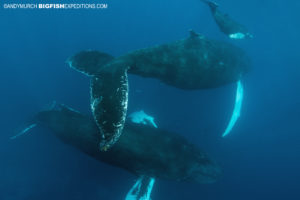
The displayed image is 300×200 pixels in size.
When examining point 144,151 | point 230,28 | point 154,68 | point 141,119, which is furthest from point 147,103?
point 230,28

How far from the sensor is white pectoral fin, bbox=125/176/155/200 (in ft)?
32.8

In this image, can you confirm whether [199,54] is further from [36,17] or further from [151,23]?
[36,17]

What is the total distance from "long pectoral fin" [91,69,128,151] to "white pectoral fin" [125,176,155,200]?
15.0 ft

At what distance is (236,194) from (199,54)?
748 centimetres

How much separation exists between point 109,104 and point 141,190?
16.2 feet

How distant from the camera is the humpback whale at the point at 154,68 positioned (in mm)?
6363

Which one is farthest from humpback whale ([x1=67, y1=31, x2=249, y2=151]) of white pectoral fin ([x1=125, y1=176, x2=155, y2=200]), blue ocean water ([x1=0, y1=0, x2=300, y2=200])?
white pectoral fin ([x1=125, y1=176, x2=155, y2=200])

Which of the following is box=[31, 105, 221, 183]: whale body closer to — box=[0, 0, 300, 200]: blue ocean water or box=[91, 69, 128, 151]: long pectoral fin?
box=[0, 0, 300, 200]: blue ocean water

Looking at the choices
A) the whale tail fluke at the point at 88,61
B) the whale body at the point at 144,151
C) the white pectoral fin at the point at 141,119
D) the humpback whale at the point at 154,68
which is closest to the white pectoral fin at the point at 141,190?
the whale body at the point at 144,151

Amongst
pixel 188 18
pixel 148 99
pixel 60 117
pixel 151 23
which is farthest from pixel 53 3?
pixel 60 117

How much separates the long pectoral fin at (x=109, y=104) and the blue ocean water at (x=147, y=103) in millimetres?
6920

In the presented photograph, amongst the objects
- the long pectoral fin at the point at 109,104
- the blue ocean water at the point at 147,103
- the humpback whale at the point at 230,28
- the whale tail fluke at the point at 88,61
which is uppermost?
the humpback whale at the point at 230,28

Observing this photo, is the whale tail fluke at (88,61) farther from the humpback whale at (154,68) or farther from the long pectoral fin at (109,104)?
the long pectoral fin at (109,104)

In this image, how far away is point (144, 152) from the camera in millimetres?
9727
